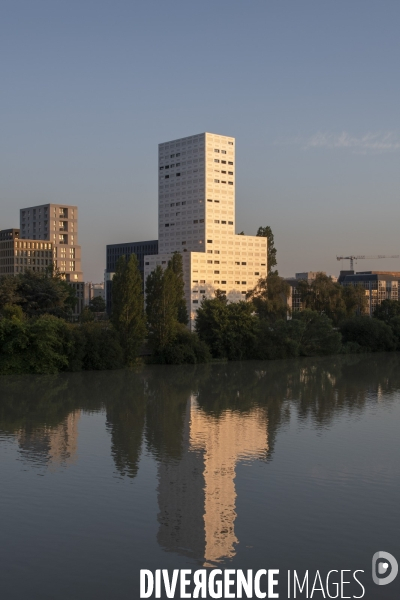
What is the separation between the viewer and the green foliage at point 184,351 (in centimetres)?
5591

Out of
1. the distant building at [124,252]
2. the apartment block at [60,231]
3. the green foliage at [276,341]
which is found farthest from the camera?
the apartment block at [60,231]

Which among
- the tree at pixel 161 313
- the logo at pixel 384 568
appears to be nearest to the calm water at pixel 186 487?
the logo at pixel 384 568

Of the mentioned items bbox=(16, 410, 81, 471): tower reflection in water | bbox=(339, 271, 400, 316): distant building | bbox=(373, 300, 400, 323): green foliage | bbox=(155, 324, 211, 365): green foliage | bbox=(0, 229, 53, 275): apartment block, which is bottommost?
bbox=(16, 410, 81, 471): tower reflection in water

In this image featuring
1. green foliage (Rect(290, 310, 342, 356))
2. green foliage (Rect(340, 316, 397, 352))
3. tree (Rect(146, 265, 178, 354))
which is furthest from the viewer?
green foliage (Rect(340, 316, 397, 352))

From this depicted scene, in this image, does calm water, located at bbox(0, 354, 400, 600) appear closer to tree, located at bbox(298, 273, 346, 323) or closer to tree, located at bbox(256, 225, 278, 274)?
tree, located at bbox(298, 273, 346, 323)

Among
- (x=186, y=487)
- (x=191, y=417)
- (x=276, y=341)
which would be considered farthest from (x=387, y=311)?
(x=186, y=487)

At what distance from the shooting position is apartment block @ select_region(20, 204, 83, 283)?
17162cm

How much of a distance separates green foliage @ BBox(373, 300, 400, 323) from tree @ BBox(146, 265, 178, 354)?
3362 centimetres

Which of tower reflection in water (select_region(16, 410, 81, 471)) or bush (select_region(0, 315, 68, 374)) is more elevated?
bush (select_region(0, 315, 68, 374))

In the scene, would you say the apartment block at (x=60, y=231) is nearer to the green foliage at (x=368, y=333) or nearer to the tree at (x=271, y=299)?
the tree at (x=271, y=299)

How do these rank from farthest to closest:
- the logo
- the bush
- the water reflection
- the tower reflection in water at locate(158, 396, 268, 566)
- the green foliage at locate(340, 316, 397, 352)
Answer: the green foliage at locate(340, 316, 397, 352) < the bush < the water reflection < the tower reflection in water at locate(158, 396, 268, 566) < the logo

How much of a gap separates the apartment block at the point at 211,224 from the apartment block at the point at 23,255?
202ft

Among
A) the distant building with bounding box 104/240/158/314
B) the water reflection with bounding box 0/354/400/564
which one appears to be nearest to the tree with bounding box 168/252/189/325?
the water reflection with bounding box 0/354/400/564

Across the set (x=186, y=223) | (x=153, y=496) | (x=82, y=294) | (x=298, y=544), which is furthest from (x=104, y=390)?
(x=82, y=294)
